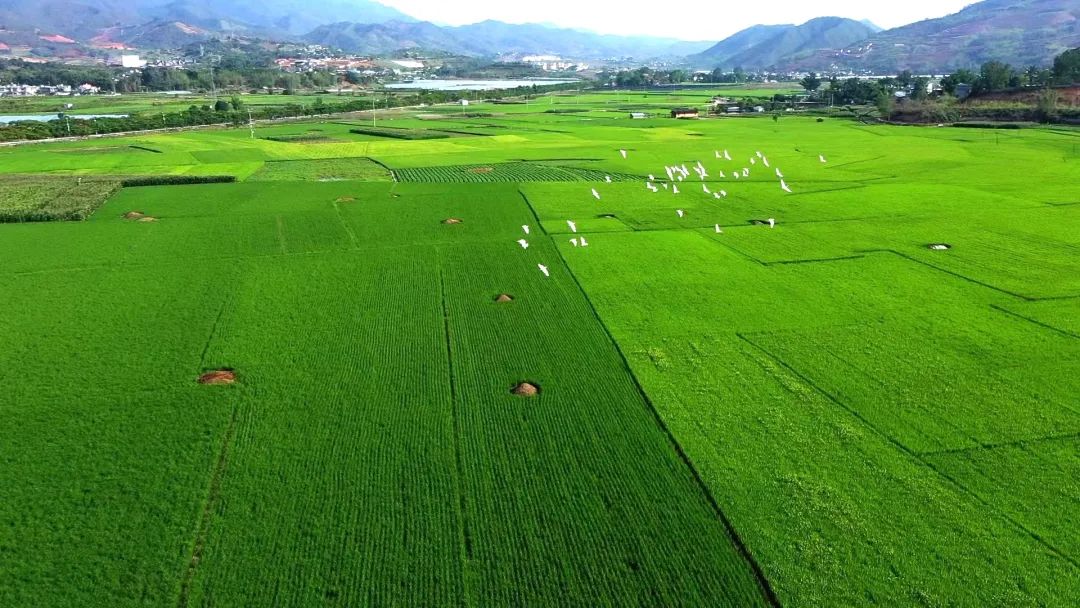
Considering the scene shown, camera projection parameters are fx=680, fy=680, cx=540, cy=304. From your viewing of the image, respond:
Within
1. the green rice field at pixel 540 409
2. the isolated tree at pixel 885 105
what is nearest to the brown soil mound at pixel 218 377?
the green rice field at pixel 540 409

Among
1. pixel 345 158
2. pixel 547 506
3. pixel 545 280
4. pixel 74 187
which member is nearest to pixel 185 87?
pixel 345 158

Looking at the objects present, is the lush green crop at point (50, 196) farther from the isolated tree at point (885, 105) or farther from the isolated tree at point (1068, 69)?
the isolated tree at point (1068, 69)

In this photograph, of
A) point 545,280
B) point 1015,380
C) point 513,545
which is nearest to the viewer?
point 513,545

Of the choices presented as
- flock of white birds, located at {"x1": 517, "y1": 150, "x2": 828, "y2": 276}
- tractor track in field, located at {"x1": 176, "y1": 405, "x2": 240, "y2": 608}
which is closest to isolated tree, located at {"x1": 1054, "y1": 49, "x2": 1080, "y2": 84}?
flock of white birds, located at {"x1": 517, "y1": 150, "x2": 828, "y2": 276}

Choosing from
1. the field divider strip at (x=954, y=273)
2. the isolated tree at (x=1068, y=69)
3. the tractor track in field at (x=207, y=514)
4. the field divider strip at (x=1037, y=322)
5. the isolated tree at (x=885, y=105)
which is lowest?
the tractor track in field at (x=207, y=514)

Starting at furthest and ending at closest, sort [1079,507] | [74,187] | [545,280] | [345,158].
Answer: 1. [345,158]
2. [74,187]
3. [545,280]
4. [1079,507]

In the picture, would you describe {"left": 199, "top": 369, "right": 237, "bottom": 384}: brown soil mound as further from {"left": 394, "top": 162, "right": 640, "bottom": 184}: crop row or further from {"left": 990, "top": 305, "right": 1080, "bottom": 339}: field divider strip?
{"left": 394, "top": 162, "right": 640, "bottom": 184}: crop row

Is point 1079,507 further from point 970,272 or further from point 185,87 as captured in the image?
point 185,87
